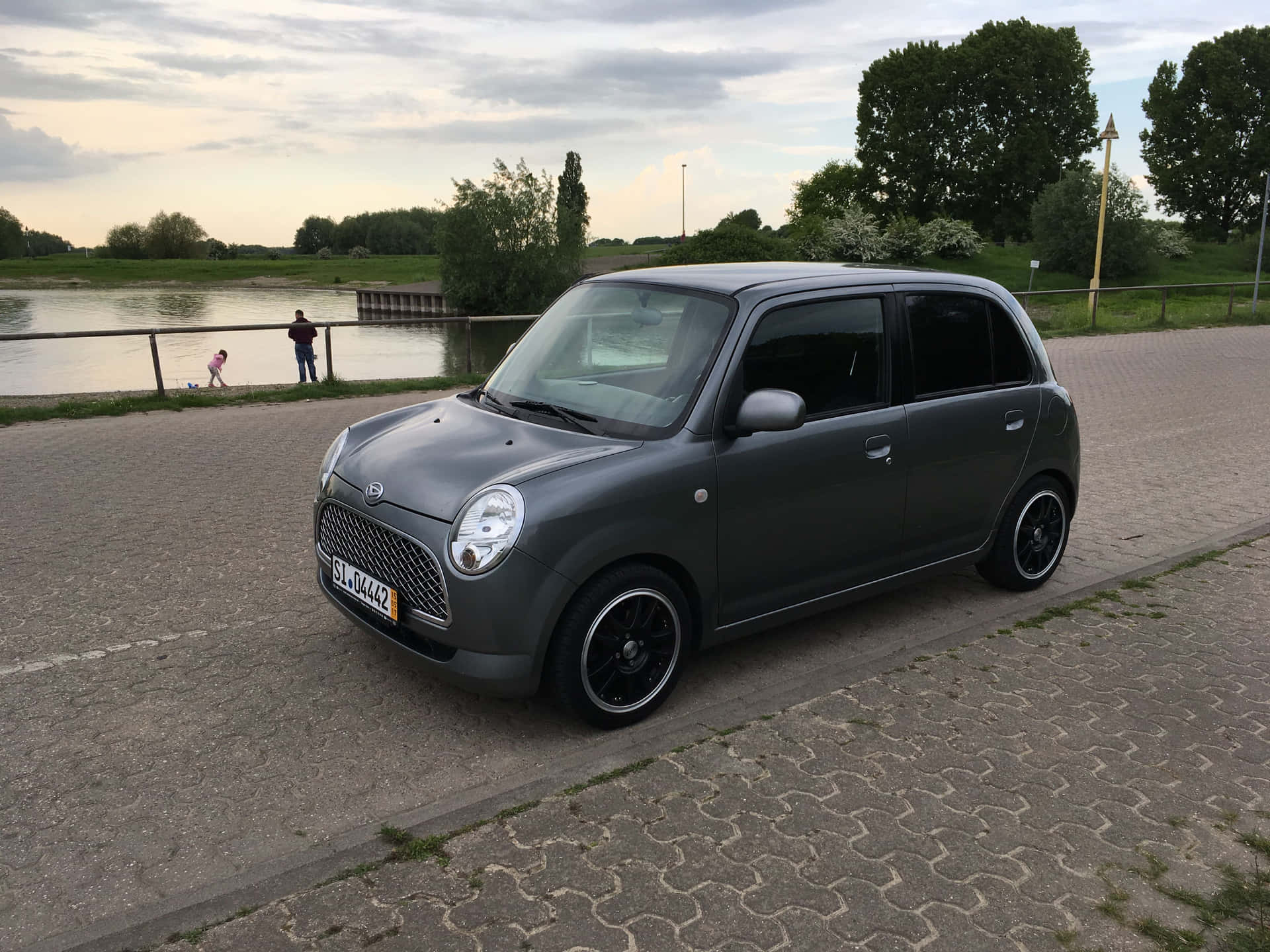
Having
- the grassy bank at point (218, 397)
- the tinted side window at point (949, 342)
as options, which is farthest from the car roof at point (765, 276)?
the grassy bank at point (218, 397)

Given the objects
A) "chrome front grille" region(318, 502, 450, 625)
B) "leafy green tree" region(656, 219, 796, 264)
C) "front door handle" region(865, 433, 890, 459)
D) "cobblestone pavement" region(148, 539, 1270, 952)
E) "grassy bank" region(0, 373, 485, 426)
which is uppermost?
"leafy green tree" region(656, 219, 796, 264)

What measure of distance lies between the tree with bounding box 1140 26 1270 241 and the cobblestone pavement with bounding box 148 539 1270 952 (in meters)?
79.8

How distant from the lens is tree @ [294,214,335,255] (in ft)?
538

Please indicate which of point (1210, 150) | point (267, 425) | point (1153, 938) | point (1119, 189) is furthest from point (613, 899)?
point (1210, 150)

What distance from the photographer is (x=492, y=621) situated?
380 centimetres

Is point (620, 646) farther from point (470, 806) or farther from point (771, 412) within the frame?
point (771, 412)

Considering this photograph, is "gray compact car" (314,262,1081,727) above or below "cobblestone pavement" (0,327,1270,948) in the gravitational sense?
above

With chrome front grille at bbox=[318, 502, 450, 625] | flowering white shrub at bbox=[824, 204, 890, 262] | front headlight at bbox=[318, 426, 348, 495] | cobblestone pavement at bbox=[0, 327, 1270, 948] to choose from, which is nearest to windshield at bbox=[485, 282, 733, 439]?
front headlight at bbox=[318, 426, 348, 495]

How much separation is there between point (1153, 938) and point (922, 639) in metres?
2.35

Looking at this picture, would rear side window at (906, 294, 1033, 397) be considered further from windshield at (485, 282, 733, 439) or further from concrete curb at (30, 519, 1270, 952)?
concrete curb at (30, 519, 1270, 952)

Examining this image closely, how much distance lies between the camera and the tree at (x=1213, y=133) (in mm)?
71688

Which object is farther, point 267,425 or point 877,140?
point 877,140

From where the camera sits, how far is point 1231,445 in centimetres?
1059

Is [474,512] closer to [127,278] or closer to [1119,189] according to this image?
[1119,189]
